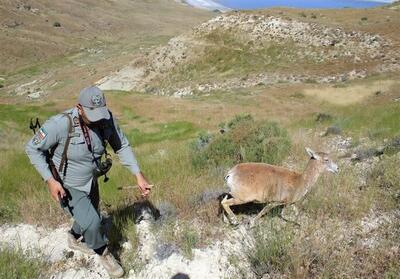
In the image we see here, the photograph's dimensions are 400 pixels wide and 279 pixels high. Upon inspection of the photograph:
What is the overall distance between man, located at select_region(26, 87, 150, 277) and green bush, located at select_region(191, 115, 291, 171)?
12.4ft

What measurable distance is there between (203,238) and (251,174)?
0.94m

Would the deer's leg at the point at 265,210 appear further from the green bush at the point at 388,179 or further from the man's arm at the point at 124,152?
the green bush at the point at 388,179

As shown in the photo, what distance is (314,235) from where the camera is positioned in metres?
5.03

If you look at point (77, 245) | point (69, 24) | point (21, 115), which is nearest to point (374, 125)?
point (77, 245)

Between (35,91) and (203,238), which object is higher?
(203,238)

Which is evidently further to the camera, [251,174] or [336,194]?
[336,194]

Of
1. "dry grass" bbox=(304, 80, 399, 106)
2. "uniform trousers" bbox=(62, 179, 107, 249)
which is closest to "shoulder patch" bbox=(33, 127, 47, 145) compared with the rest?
"uniform trousers" bbox=(62, 179, 107, 249)

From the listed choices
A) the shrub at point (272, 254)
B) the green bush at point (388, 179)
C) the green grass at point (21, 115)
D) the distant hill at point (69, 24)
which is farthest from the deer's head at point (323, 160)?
the distant hill at point (69, 24)

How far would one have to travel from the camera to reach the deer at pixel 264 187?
5.60 m

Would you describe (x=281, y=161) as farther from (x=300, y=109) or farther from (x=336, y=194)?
(x=300, y=109)

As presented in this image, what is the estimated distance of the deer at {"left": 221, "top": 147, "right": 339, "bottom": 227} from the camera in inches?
220

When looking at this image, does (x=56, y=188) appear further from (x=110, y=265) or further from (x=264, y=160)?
(x=264, y=160)

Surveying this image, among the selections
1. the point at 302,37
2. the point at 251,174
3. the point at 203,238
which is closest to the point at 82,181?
the point at 203,238

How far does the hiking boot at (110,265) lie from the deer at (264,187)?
1439 mm
